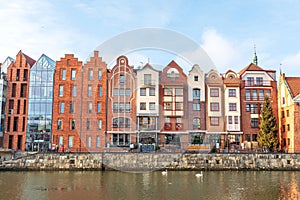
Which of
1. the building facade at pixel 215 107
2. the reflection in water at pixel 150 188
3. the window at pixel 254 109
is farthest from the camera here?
the window at pixel 254 109

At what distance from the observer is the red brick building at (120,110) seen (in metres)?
48.1

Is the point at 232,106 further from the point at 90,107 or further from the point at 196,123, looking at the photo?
the point at 90,107

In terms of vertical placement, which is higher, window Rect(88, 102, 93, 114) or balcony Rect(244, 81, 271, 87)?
balcony Rect(244, 81, 271, 87)

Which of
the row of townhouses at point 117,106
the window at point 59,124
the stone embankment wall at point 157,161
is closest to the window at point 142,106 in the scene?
the row of townhouses at point 117,106

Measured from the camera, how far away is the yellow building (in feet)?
165

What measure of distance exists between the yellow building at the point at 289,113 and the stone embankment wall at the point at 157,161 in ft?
24.0

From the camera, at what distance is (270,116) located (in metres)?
52.2

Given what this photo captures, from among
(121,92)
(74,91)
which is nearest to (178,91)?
(121,92)

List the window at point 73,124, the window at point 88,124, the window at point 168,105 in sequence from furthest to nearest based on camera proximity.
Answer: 1. the window at point 73,124
2. the window at point 168,105
3. the window at point 88,124

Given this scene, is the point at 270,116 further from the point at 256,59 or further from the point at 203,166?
the point at 256,59

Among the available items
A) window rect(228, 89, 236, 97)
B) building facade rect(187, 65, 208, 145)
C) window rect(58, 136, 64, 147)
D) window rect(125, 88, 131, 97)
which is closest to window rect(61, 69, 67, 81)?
window rect(58, 136, 64, 147)

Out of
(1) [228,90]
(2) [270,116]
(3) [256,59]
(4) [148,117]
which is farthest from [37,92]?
(3) [256,59]

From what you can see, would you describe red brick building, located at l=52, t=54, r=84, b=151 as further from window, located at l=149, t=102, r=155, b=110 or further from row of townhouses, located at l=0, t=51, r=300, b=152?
window, located at l=149, t=102, r=155, b=110

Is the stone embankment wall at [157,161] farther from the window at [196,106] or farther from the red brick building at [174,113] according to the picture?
the window at [196,106]
